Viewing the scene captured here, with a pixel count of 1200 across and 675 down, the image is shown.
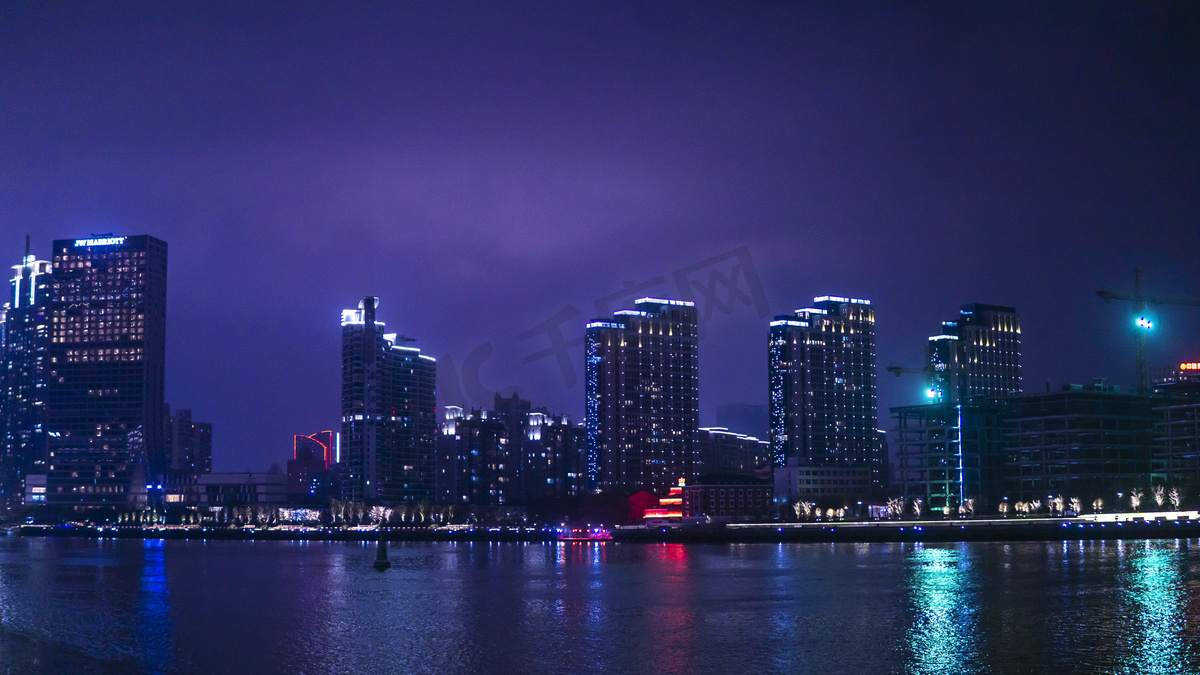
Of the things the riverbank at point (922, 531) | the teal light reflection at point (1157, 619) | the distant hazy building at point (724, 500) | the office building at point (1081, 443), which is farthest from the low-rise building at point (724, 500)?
the teal light reflection at point (1157, 619)

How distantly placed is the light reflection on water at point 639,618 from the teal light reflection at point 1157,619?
14cm

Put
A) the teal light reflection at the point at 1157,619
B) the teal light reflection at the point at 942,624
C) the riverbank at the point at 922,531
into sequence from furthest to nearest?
the riverbank at the point at 922,531 < the teal light reflection at the point at 942,624 < the teal light reflection at the point at 1157,619

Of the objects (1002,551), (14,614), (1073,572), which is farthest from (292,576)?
(1002,551)

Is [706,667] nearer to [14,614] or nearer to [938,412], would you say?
[14,614]

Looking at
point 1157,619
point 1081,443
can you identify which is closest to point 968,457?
point 1081,443

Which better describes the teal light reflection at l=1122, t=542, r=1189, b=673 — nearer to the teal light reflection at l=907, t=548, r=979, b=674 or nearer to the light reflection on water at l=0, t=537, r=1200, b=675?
the light reflection on water at l=0, t=537, r=1200, b=675

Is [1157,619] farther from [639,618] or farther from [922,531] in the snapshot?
[922,531]

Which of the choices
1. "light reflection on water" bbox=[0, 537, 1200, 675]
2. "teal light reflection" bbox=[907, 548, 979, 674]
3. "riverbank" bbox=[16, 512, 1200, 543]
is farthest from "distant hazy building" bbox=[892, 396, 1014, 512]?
"teal light reflection" bbox=[907, 548, 979, 674]

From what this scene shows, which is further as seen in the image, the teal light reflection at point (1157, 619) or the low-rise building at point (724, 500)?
the low-rise building at point (724, 500)

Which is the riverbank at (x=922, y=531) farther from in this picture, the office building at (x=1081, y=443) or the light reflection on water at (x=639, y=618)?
the light reflection on water at (x=639, y=618)

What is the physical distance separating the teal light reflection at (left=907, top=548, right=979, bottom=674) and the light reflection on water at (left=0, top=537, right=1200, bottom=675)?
0.15m

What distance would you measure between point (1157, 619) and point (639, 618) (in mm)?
21730

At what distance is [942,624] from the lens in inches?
1854

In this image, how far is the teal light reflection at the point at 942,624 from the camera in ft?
122
